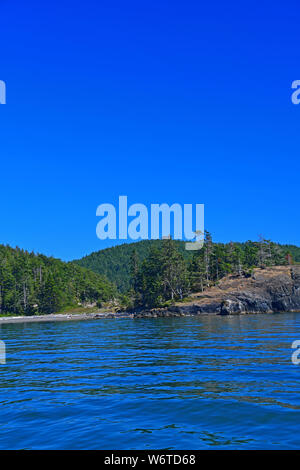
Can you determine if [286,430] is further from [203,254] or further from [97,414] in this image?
[203,254]

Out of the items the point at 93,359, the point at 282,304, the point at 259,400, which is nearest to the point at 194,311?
the point at 282,304

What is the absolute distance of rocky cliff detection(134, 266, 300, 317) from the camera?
9750 cm

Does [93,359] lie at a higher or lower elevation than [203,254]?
lower

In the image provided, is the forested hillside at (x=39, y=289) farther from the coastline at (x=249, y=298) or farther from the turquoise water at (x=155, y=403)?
the turquoise water at (x=155, y=403)

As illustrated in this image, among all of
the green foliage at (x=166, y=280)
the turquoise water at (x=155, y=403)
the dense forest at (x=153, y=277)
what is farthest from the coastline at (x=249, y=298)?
the turquoise water at (x=155, y=403)

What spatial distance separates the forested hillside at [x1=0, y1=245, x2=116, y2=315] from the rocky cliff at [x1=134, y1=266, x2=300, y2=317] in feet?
189

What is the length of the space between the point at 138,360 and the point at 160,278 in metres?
101

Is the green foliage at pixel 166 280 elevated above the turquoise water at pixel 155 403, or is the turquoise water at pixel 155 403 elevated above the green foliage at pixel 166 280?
the green foliage at pixel 166 280

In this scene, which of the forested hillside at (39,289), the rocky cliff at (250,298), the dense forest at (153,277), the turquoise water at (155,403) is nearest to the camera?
the turquoise water at (155,403)

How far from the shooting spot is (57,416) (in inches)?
473

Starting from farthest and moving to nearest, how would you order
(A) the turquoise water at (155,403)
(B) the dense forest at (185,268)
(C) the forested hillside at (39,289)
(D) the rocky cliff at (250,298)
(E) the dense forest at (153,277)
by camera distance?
(C) the forested hillside at (39,289) → (E) the dense forest at (153,277) → (B) the dense forest at (185,268) → (D) the rocky cliff at (250,298) → (A) the turquoise water at (155,403)

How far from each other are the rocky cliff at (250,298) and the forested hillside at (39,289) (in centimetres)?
5758

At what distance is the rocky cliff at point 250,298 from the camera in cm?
9750

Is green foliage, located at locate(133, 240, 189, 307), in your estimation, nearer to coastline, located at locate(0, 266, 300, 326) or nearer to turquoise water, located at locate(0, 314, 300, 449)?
coastline, located at locate(0, 266, 300, 326)
